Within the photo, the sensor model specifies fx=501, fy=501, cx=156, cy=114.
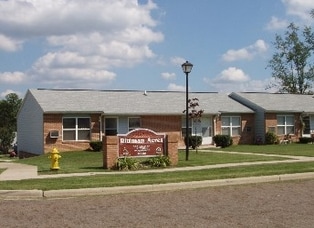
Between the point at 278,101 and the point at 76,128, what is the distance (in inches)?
721

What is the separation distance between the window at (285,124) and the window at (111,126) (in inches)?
537

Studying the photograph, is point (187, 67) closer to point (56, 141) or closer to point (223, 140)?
point (56, 141)

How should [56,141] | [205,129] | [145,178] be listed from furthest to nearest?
[205,129], [56,141], [145,178]

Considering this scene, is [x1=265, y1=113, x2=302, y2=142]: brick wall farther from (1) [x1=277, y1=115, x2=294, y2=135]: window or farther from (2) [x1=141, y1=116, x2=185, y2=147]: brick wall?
(2) [x1=141, y1=116, x2=185, y2=147]: brick wall

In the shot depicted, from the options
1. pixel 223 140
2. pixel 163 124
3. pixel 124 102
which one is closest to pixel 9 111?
pixel 124 102

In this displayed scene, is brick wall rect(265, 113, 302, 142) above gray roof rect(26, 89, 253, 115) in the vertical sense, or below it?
below

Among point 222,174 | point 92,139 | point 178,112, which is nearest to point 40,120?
point 92,139

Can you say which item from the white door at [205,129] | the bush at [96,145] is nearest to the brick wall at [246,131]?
the white door at [205,129]

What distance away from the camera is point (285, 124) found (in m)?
39.3

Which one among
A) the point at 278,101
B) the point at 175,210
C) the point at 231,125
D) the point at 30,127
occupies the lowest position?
the point at 175,210

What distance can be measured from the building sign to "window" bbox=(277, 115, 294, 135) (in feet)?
72.1

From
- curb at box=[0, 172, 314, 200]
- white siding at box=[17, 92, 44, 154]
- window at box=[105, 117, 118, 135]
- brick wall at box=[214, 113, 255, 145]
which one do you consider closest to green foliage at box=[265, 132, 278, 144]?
brick wall at box=[214, 113, 255, 145]

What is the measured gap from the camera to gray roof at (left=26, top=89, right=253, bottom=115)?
31.1 metres

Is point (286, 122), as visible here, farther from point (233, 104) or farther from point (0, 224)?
point (0, 224)
